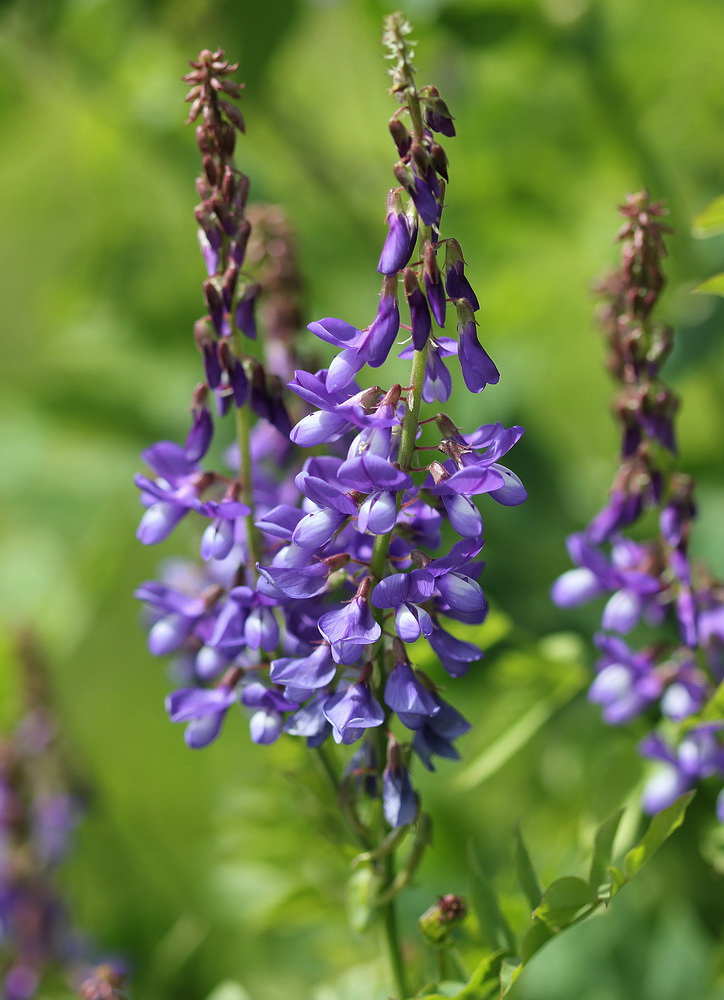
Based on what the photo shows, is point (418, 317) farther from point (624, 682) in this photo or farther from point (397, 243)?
point (624, 682)

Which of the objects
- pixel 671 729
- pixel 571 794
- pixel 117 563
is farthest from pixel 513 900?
pixel 117 563

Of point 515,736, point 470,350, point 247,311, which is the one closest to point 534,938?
point 515,736

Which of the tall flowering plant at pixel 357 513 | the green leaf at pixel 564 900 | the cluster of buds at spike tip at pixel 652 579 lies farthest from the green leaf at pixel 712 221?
the green leaf at pixel 564 900

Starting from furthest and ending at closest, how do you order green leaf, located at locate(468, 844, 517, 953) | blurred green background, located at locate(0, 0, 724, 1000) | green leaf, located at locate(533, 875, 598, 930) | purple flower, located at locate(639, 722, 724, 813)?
blurred green background, located at locate(0, 0, 724, 1000) → purple flower, located at locate(639, 722, 724, 813) → green leaf, located at locate(468, 844, 517, 953) → green leaf, located at locate(533, 875, 598, 930)

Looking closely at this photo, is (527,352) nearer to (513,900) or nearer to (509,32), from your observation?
(509,32)

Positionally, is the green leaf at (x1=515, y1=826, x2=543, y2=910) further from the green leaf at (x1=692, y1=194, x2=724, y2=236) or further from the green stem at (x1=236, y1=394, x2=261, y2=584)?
Answer: the green leaf at (x1=692, y1=194, x2=724, y2=236)

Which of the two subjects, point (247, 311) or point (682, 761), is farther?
point (682, 761)

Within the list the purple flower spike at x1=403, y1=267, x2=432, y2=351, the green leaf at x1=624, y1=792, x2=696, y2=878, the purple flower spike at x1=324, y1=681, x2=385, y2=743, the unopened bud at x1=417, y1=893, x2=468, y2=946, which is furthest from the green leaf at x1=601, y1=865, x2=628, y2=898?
the purple flower spike at x1=403, y1=267, x2=432, y2=351

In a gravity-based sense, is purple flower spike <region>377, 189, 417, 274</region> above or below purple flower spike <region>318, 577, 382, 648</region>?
above
